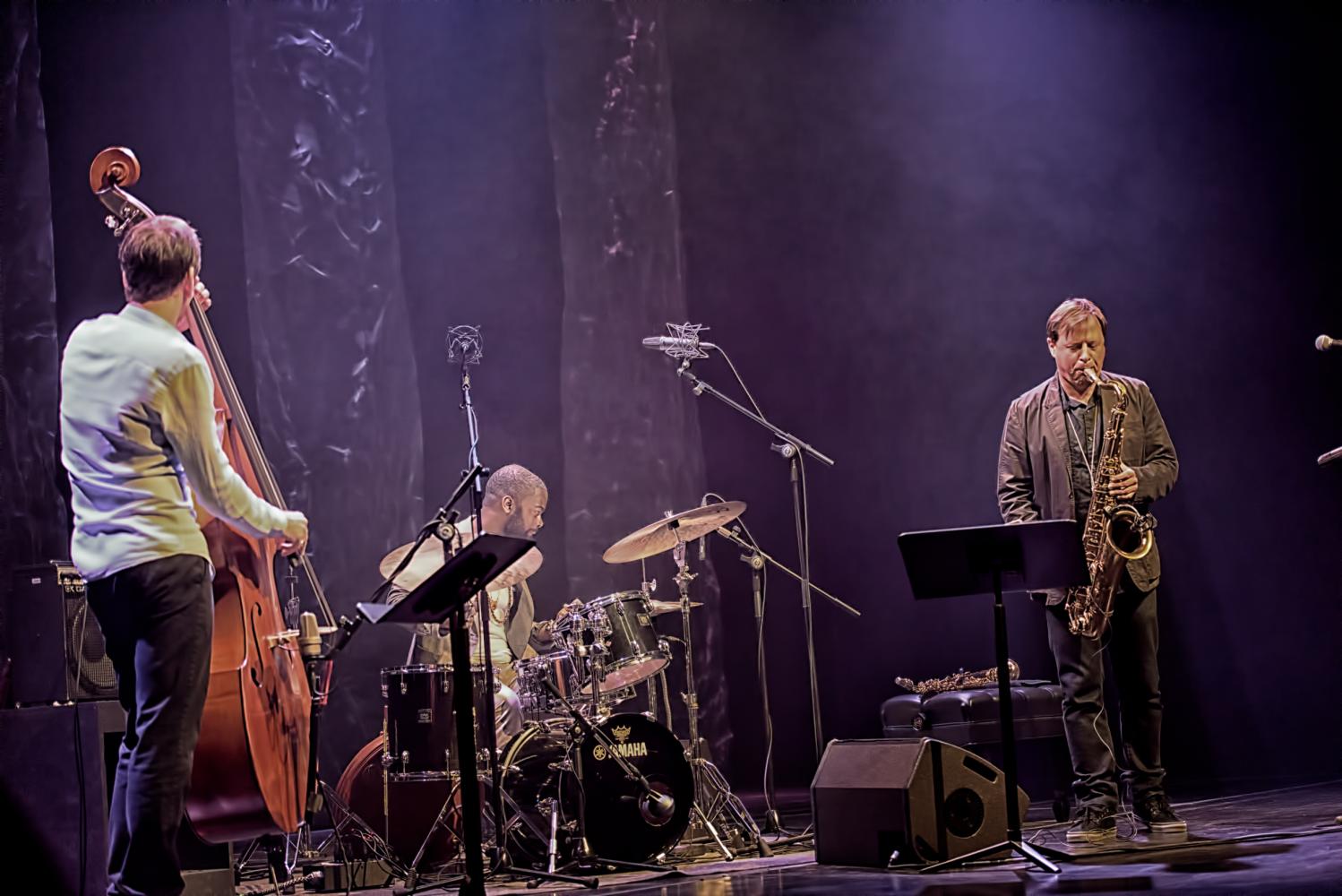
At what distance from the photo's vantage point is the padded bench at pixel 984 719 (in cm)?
588

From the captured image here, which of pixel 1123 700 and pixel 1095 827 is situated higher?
pixel 1123 700

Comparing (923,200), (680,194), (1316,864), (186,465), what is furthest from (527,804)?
(923,200)

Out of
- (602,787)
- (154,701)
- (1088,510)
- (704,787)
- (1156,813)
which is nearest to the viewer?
(154,701)

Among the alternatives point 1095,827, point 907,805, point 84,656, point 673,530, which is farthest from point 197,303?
point 1095,827

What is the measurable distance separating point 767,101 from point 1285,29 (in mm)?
2678

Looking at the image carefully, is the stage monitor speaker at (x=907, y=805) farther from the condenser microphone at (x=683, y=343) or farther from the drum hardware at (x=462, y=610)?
the condenser microphone at (x=683, y=343)

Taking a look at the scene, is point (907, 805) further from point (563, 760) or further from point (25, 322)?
point (25, 322)

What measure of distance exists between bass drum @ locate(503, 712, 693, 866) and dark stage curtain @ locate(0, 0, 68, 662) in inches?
83.3

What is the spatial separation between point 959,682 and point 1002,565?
91.9 inches

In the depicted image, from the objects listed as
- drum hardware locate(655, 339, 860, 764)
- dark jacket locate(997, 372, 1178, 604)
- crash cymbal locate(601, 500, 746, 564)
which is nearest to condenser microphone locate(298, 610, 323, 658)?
crash cymbal locate(601, 500, 746, 564)

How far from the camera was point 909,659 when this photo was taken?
6.87 m

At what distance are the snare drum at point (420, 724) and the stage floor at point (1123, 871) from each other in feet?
1.49

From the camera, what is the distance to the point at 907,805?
4.27 m

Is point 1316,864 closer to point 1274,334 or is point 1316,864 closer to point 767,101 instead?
point 1274,334
